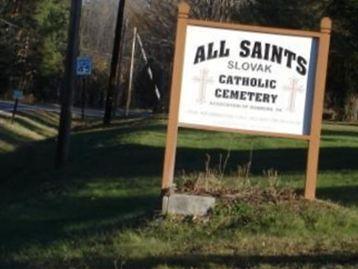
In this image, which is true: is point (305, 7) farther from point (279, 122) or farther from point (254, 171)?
point (279, 122)

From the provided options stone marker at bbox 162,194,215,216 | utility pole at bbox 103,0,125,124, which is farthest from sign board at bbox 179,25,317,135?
utility pole at bbox 103,0,125,124

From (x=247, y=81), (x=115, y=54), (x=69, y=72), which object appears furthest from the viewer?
(x=115, y=54)

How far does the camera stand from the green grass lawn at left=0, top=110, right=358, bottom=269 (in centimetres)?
943

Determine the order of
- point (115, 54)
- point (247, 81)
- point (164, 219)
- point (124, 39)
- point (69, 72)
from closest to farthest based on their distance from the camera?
point (164, 219)
point (247, 81)
point (69, 72)
point (115, 54)
point (124, 39)

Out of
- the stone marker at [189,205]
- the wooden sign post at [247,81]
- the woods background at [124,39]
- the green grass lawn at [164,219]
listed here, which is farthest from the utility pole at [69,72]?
the woods background at [124,39]

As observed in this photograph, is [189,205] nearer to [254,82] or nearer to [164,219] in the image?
[164,219]

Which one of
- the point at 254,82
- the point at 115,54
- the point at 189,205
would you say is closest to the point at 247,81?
the point at 254,82

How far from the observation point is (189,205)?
35.8 feet

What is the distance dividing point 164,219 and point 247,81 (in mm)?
2046

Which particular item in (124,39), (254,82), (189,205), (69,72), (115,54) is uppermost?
(124,39)

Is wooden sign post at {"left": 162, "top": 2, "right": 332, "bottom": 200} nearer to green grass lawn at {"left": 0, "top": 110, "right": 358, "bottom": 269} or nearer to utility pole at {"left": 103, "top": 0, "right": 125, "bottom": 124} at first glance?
green grass lawn at {"left": 0, "top": 110, "right": 358, "bottom": 269}

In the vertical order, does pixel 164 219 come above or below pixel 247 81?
below

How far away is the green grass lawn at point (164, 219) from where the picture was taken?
9430mm

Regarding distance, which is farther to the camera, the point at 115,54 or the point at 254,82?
the point at 115,54
